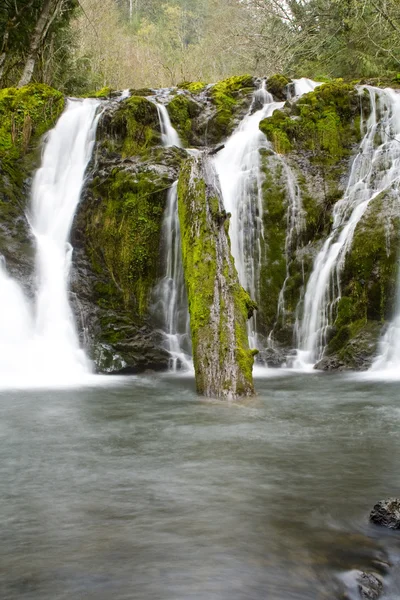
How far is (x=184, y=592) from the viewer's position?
7.97 ft

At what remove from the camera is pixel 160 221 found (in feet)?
34.7

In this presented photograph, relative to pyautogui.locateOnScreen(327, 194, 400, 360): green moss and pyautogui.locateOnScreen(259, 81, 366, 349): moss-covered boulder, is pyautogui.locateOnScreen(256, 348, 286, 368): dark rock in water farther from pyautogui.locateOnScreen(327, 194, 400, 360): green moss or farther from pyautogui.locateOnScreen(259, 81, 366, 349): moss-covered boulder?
pyautogui.locateOnScreen(327, 194, 400, 360): green moss

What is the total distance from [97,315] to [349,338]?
4.31 meters

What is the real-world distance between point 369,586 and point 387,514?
676mm

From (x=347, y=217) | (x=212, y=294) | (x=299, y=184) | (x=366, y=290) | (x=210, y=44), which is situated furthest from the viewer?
(x=210, y=44)

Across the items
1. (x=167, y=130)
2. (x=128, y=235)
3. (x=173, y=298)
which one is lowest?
(x=173, y=298)

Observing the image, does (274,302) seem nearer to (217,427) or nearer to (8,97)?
(217,427)

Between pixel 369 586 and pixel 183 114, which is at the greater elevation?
pixel 183 114

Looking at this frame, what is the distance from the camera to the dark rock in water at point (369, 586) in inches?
93.8

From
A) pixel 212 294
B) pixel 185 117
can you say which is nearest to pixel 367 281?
pixel 212 294

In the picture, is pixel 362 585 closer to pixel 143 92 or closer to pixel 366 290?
pixel 366 290

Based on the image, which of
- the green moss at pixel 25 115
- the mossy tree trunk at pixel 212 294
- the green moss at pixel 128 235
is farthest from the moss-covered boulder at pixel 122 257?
the mossy tree trunk at pixel 212 294

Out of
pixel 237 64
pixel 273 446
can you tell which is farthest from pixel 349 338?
pixel 237 64

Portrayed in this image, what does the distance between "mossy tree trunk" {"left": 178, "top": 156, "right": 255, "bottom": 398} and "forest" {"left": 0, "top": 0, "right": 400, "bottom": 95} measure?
18.5 ft
